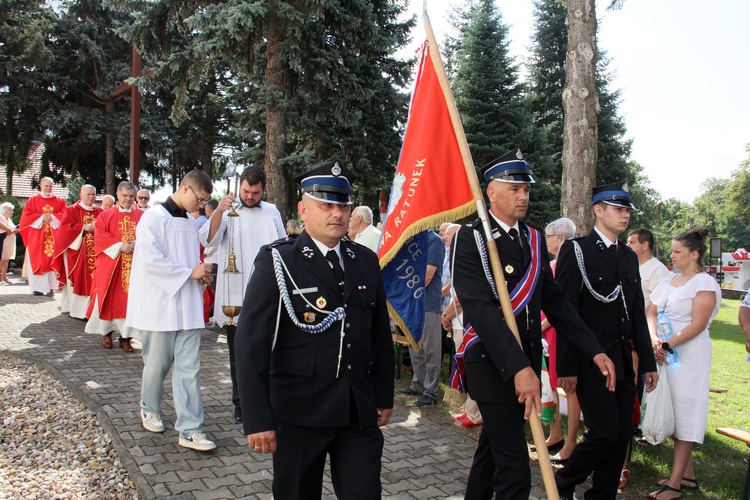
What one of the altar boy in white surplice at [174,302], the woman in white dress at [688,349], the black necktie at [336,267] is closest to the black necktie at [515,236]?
the black necktie at [336,267]

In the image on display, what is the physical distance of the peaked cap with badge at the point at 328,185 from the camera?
9.98 ft

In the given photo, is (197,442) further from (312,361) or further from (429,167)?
(429,167)

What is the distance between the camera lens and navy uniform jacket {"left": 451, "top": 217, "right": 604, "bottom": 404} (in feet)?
10.7

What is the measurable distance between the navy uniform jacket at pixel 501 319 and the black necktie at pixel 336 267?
0.79 m

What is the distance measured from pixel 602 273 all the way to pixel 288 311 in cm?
240

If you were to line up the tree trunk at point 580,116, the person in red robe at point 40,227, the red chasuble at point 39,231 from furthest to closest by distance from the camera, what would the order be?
the red chasuble at point 39,231
the person in red robe at point 40,227
the tree trunk at point 580,116

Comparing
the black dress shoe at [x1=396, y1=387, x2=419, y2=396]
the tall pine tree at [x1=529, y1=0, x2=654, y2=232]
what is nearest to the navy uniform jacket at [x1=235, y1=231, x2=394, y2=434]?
the black dress shoe at [x1=396, y1=387, x2=419, y2=396]

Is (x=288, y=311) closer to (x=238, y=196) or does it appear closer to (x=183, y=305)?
(x=183, y=305)

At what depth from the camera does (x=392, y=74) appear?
63.4 feet

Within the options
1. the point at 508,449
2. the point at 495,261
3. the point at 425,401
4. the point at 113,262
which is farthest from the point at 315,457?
the point at 113,262

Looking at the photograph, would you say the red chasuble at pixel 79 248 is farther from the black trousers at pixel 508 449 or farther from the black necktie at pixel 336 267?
the black trousers at pixel 508 449

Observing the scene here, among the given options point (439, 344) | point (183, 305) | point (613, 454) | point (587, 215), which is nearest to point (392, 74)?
point (587, 215)

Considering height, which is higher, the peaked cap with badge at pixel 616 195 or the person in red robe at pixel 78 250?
the peaked cap with badge at pixel 616 195

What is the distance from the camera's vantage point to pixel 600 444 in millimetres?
3969
